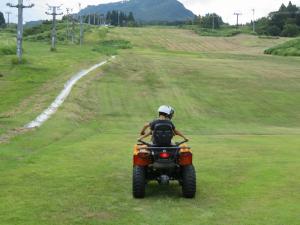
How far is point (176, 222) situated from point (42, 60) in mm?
63928

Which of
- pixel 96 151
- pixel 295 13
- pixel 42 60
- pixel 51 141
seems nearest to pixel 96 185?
pixel 96 151

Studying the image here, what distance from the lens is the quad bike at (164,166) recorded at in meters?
13.3

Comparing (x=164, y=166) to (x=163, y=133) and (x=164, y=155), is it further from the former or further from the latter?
(x=163, y=133)

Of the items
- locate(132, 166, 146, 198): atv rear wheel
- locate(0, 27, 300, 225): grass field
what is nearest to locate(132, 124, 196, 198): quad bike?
locate(132, 166, 146, 198): atv rear wheel

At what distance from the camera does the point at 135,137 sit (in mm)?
30016

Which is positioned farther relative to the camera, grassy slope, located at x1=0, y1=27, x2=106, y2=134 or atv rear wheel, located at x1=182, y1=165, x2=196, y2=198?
grassy slope, located at x1=0, y1=27, x2=106, y2=134

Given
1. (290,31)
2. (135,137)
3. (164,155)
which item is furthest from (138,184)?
(290,31)

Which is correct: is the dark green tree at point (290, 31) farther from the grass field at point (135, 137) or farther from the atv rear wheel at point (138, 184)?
the atv rear wheel at point (138, 184)

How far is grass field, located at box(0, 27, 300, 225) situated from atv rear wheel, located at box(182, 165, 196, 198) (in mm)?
189

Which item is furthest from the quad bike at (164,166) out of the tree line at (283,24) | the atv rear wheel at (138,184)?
the tree line at (283,24)

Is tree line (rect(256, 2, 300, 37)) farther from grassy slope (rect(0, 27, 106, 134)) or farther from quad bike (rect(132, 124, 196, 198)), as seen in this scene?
quad bike (rect(132, 124, 196, 198))

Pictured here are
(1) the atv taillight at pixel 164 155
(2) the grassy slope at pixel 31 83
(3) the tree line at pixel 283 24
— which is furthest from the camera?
(3) the tree line at pixel 283 24

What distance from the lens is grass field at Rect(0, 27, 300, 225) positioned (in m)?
12.1

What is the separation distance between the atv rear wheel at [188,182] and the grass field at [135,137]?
19 centimetres
